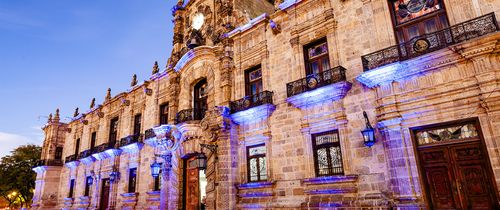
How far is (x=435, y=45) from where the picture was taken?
289 inches

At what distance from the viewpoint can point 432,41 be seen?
7.42 metres

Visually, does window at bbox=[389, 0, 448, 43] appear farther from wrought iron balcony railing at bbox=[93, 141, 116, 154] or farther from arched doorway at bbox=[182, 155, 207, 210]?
wrought iron balcony railing at bbox=[93, 141, 116, 154]

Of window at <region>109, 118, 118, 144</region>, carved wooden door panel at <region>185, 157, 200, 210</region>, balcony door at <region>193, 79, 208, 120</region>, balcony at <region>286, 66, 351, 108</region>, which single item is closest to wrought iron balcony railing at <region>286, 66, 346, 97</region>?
balcony at <region>286, 66, 351, 108</region>

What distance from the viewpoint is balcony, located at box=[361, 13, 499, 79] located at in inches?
267

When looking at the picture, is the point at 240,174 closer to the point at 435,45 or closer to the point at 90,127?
the point at 435,45

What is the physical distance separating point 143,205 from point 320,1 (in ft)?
41.3

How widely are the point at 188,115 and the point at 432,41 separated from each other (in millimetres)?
9582

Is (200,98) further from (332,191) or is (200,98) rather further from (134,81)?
(332,191)

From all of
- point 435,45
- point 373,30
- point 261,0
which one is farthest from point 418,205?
point 261,0

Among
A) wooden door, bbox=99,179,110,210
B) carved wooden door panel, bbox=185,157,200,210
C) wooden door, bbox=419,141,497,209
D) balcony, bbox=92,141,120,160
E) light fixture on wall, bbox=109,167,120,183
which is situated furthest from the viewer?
wooden door, bbox=99,179,110,210

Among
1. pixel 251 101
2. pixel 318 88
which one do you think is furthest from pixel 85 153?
pixel 318 88

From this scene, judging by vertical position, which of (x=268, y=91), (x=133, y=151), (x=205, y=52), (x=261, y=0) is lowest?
(x=133, y=151)

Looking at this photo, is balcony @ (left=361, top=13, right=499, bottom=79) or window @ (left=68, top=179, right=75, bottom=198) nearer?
balcony @ (left=361, top=13, right=499, bottom=79)

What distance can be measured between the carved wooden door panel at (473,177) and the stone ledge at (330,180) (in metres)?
2.40
